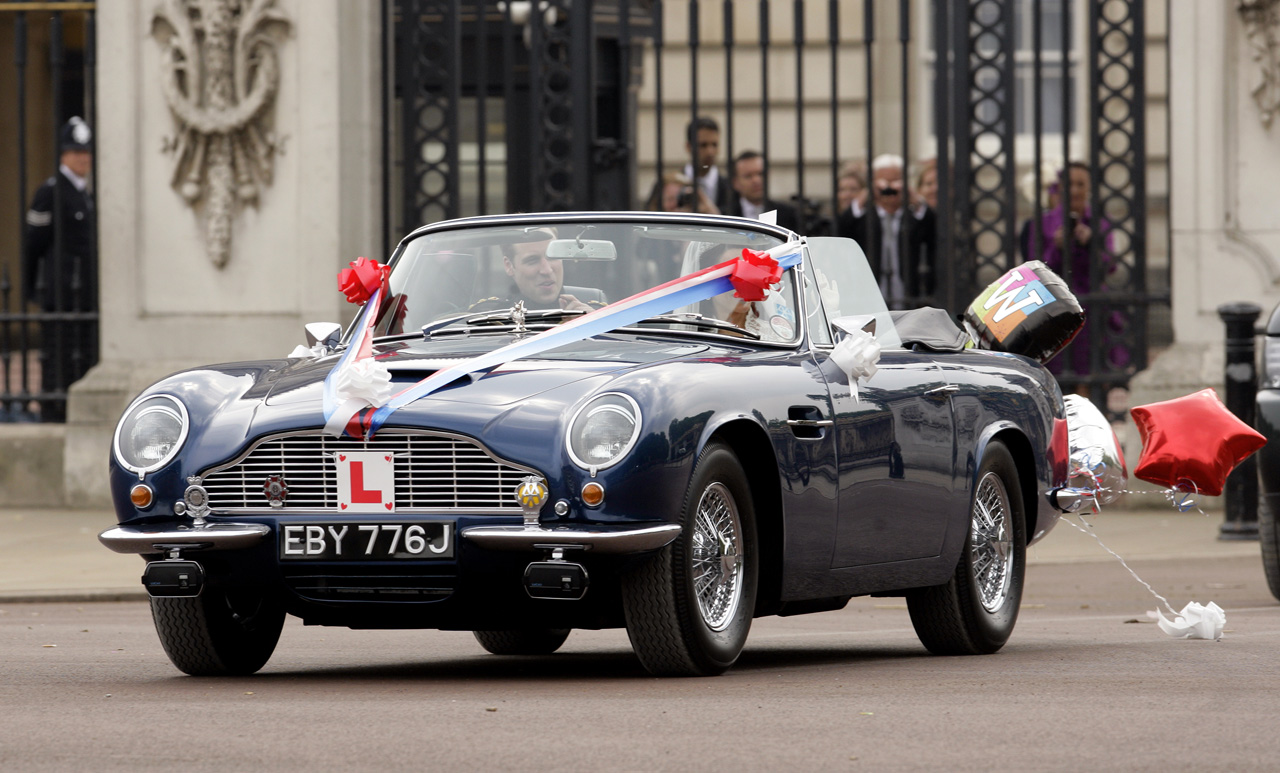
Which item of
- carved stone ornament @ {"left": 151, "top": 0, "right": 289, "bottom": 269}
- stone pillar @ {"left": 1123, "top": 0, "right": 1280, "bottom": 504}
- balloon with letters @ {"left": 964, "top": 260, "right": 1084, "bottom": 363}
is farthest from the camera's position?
carved stone ornament @ {"left": 151, "top": 0, "right": 289, "bottom": 269}

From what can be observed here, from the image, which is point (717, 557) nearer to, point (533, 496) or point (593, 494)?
point (593, 494)

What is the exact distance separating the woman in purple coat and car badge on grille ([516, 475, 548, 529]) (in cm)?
945

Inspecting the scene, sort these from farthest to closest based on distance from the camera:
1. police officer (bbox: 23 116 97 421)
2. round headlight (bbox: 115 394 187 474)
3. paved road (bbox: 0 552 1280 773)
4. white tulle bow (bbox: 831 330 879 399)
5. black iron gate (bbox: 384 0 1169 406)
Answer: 1. police officer (bbox: 23 116 97 421)
2. black iron gate (bbox: 384 0 1169 406)
3. white tulle bow (bbox: 831 330 879 399)
4. round headlight (bbox: 115 394 187 474)
5. paved road (bbox: 0 552 1280 773)

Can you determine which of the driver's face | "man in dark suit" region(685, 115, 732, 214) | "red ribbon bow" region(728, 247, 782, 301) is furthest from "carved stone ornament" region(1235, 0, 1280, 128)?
the driver's face

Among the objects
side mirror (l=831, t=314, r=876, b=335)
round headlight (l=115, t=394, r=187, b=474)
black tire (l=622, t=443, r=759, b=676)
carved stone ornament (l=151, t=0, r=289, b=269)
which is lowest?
black tire (l=622, t=443, r=759, b=676)

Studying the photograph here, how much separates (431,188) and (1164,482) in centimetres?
1026

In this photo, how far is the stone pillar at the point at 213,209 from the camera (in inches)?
626

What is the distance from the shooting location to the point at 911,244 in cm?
1591

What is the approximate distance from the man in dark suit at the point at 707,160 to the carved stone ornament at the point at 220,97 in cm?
282

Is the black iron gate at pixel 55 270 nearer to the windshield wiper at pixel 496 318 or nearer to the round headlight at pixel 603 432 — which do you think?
the windshield wiper at pixel 496 318

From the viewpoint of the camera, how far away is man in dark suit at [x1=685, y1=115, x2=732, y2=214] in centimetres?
1567

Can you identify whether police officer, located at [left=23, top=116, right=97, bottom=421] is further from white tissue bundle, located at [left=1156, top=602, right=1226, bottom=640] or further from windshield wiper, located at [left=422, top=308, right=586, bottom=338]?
white tissue bundle, located at [left=1156, top=602, right=1226, bottom=640]

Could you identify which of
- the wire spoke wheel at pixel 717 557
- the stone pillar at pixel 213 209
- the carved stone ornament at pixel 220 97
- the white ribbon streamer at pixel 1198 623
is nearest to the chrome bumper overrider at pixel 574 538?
the wire spoke wheel at pixel 717 557

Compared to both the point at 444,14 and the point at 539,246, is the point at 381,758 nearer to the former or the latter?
the point at 539,246
